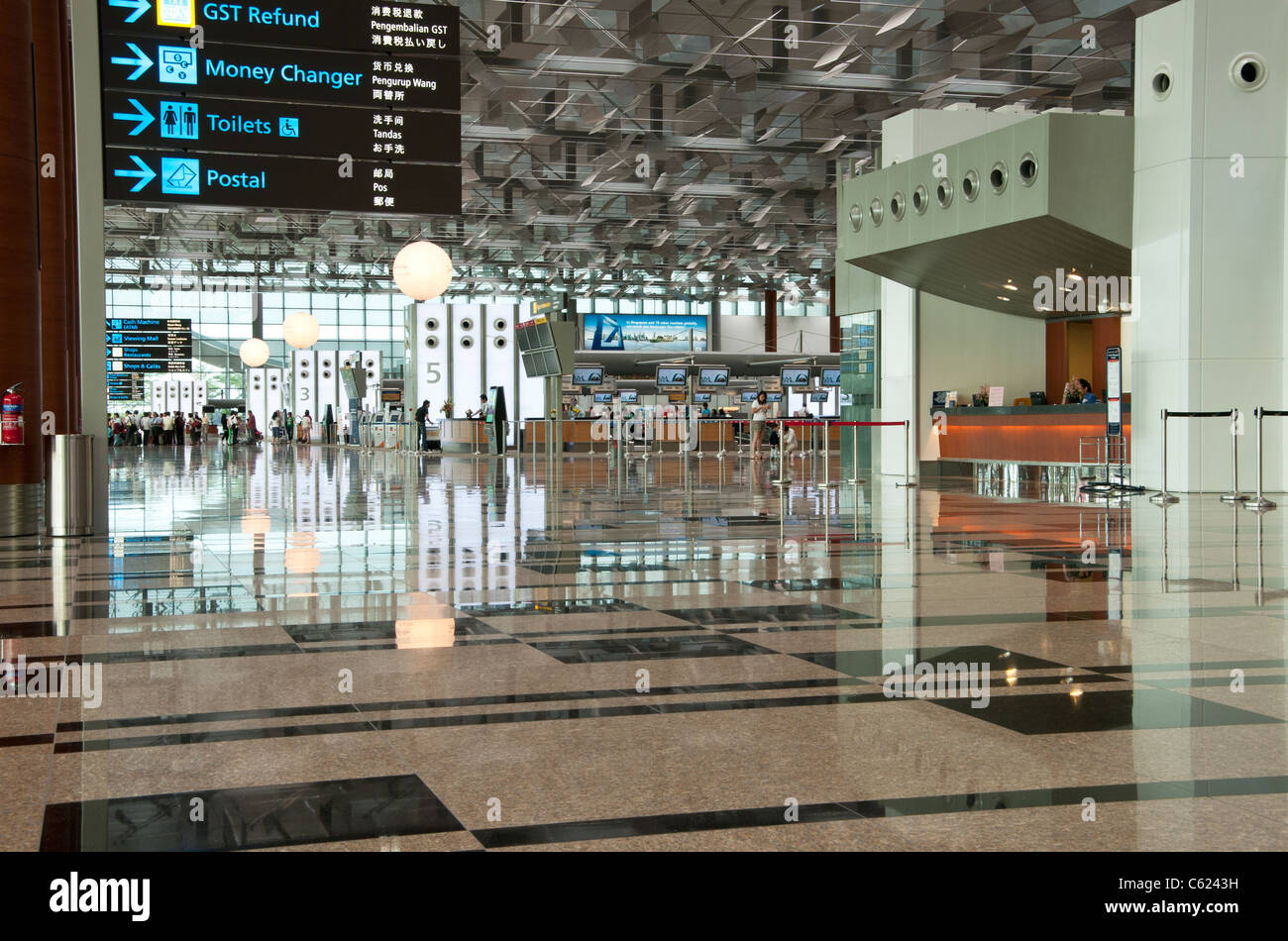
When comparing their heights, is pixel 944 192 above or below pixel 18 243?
above

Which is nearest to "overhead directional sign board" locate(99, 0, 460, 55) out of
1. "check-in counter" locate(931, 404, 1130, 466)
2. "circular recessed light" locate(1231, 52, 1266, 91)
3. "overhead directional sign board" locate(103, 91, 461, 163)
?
"overhead directional sign board" locate(103, 91, 461, 163)

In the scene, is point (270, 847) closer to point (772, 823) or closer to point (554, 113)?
point (772, 823)

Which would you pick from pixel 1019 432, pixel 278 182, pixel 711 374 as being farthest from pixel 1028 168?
pixel 711 374

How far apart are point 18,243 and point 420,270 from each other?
6185mm

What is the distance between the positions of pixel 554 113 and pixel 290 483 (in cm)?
1164

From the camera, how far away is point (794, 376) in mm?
46875

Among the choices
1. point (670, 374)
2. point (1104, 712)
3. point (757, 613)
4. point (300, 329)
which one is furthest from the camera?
point (670, 374)

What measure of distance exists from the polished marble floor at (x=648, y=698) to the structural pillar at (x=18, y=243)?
2.27 m

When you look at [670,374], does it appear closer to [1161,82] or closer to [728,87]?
[728,87]

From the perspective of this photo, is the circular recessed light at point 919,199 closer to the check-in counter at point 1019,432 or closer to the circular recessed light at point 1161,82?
the circular recessed light at point 1161,82

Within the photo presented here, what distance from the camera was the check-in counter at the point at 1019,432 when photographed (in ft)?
71.5

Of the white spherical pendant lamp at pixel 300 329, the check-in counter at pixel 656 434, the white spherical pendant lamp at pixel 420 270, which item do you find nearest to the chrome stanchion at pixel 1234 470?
the white spherical pendant lamp at pixel 420 270

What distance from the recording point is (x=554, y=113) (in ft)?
89.2

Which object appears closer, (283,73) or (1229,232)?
(283,73)
